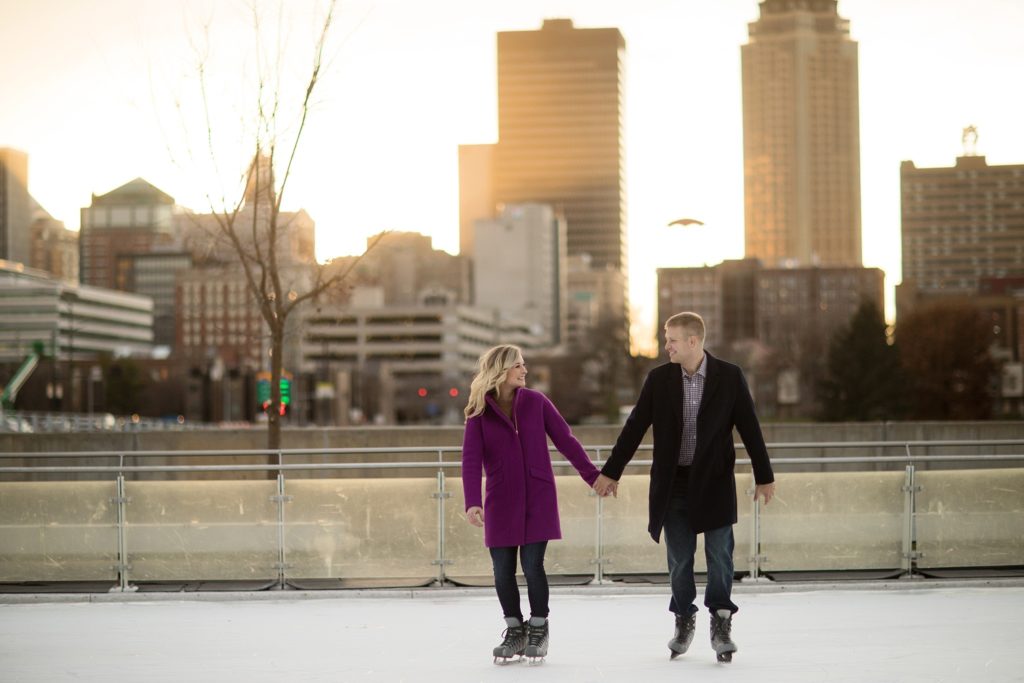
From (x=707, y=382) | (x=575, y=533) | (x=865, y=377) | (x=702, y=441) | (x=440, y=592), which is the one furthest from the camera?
(x=865, y=377)

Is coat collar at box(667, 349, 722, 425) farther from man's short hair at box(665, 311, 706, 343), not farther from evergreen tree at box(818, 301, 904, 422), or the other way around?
evergreen tree at box(818, 301, 904, 422)

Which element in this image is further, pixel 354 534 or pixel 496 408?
pixel 354 534

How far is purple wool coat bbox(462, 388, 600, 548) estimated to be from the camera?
23.8ft

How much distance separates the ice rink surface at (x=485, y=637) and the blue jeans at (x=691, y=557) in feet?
1.25

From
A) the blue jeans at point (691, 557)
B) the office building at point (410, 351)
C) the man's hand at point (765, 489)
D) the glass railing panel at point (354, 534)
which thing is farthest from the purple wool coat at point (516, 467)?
the office building at point (410, 351)

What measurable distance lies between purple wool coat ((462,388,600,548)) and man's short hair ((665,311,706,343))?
32.9 inches

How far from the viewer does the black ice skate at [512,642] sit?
23.7 feet

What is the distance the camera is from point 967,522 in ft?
35.3

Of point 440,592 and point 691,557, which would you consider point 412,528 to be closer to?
point 440,592

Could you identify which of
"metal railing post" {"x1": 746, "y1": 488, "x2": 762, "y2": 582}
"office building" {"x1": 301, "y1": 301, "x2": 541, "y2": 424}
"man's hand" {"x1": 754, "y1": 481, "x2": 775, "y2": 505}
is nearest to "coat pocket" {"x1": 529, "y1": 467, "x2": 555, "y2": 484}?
"man's hand" {"x1": 754, "y1": 481, "x2": 775, "y2": 505}

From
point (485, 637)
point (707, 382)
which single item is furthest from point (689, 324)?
point (485, 637)

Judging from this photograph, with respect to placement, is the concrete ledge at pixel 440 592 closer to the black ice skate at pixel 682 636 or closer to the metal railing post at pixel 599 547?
the metal railing post at pixel 599 547

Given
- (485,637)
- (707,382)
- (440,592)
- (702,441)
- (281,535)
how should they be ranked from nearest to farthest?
(702,441)
(707,382)
(485,637)
(440,592)
(281,535)

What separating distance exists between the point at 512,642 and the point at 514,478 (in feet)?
3.01
